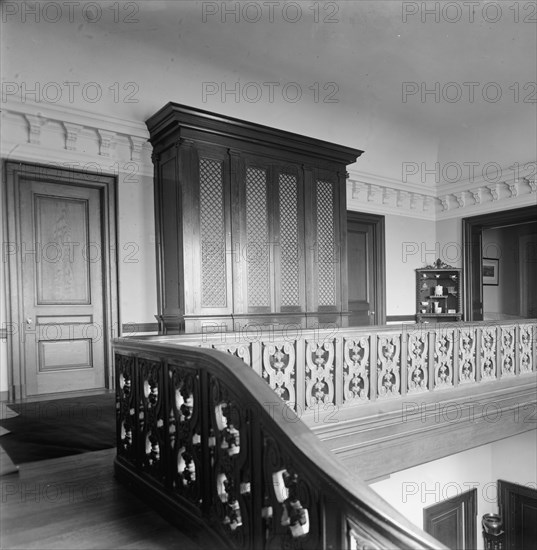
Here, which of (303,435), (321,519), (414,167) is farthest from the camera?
(414,167)

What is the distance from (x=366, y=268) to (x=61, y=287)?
4526mm

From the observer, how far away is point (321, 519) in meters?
1.41

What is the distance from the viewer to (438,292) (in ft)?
26.0

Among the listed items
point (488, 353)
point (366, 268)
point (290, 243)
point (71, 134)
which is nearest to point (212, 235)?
point (290, 243)

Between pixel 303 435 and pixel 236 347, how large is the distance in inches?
56.3

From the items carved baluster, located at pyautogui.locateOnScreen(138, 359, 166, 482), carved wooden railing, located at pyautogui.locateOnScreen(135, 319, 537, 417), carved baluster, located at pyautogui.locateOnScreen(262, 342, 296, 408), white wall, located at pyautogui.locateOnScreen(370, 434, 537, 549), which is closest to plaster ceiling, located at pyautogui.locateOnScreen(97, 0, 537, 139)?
carved wooden railing, located at pyautogui.locateOnScreen(135, 319, 537, 417)

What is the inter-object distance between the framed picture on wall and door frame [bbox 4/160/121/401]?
7566 mm

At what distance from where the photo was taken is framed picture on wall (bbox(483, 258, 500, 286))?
9.71m

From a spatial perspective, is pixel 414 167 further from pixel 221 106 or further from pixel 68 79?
pixel 68 79

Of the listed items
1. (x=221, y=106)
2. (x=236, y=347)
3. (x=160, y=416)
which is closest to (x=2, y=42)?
(x=221, y=106)

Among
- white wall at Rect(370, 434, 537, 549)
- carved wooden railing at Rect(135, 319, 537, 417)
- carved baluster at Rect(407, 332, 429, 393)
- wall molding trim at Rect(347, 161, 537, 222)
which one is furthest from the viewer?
wall molding trim at Rect(347, 161, 537, 222)

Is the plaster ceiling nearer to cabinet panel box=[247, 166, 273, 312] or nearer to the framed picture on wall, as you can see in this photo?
cabinet panel box=[247, 166, 273, 312]

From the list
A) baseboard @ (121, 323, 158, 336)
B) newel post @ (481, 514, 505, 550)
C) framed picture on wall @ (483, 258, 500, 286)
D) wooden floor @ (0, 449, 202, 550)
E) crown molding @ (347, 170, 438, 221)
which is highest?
crown molding @ (347, 170, 438, 221)

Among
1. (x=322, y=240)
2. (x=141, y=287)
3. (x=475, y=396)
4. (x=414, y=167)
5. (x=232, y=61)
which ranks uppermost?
(x=232, y=61)
